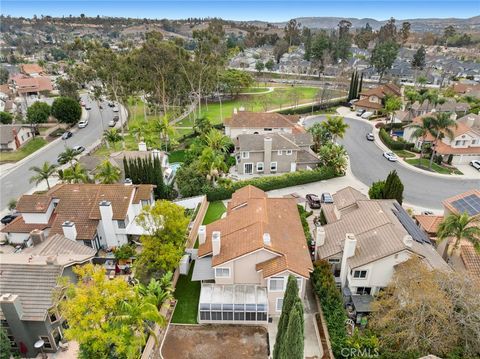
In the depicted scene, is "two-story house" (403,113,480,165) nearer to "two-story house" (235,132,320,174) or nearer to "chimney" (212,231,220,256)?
"two-story house" (235,132,320,174)

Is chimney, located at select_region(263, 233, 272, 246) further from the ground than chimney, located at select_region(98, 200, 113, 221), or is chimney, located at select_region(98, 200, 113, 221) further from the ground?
chimney, located at select_region(263, 233, 272, 246)

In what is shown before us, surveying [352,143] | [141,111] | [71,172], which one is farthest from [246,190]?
[141,111]

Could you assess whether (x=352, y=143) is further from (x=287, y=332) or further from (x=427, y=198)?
(x=287, y=332)

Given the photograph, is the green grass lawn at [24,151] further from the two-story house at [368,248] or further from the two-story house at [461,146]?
the two-story house at [461,146]

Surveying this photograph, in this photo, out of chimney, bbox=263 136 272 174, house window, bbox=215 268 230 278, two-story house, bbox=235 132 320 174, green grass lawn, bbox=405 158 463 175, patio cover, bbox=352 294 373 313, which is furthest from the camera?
green grass lawn, bbox=405 158 463 175

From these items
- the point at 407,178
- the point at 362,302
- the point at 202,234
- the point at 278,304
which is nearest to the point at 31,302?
the point at 202,234

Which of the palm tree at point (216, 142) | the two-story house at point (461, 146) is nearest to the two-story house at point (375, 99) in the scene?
the two-story house at point (461, 146)

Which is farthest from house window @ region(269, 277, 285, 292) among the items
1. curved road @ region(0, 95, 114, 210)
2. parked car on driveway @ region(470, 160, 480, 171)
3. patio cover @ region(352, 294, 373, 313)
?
parked car on driveway @ region(470, 160, 480, 171)

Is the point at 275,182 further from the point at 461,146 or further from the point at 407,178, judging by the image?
the point at 461,146
